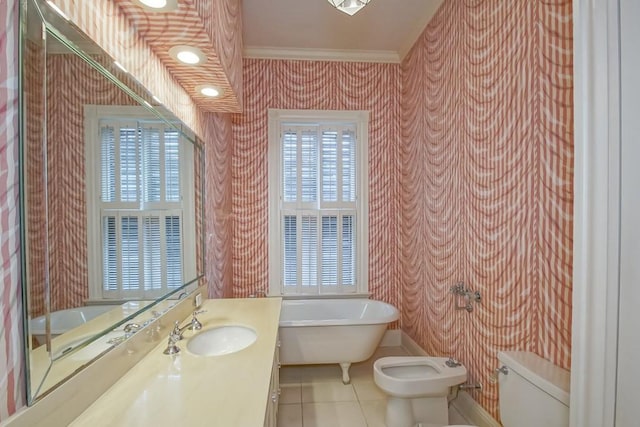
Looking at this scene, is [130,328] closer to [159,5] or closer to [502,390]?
[159,5]

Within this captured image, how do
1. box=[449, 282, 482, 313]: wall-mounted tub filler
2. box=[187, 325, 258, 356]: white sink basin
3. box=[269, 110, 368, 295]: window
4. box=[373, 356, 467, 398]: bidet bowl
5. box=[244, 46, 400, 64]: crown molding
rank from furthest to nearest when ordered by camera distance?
box=[269, 110, 368, 295]: window
box=[244, 46, 400, 64]: crown molding
box=[449, 282, 482, 313]: wall-mounted tub filler
box=[373, 356, 467, 398]: bidet bowl
box=[187, 325, 258, 356]: white sink basin

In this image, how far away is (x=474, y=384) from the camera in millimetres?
1865

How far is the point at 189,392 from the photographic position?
3.12 feet

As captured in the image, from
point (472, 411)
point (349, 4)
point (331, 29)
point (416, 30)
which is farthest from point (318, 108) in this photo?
point (472, 411)

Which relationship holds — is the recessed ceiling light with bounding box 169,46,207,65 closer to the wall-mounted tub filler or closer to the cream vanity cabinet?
the cream vanity cabinet

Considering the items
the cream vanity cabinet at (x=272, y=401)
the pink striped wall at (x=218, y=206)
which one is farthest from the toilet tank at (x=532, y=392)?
the pink striped wall at (x=218, y=206)

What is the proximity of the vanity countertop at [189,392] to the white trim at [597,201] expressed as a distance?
96cm

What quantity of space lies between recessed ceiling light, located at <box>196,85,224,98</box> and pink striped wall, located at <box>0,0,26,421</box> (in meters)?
1.15

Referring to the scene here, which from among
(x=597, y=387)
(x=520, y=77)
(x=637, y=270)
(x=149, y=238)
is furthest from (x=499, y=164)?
(x=149, y=238)

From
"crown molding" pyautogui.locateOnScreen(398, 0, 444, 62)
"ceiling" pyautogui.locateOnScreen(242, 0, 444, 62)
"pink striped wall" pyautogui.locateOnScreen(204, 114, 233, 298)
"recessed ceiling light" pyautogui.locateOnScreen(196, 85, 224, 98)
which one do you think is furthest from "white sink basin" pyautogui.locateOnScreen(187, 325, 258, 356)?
"crown molding" pyautogui.locateOnScreen(398, 0, 444, 62)

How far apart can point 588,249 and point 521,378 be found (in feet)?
2.58

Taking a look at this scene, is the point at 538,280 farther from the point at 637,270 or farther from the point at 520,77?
the point at 520,77

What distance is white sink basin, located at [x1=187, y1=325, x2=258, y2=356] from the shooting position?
150 cm

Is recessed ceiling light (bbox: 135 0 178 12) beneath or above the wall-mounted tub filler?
above
